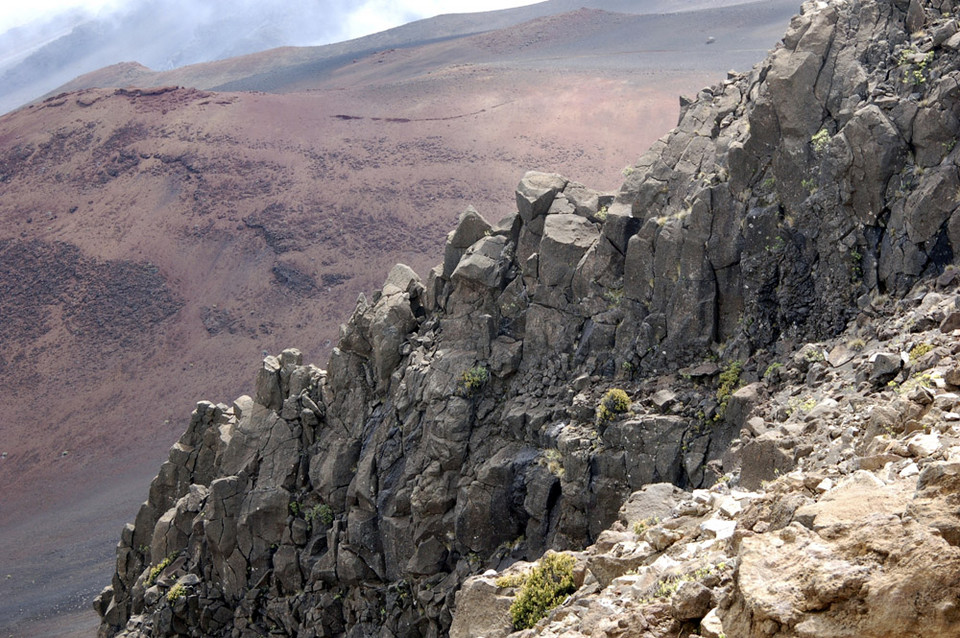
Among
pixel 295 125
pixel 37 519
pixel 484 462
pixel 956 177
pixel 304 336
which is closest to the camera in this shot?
pixel 956 177

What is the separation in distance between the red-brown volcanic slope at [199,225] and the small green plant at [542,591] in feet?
85.5

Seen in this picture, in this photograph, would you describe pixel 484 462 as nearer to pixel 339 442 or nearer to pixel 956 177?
pixel 339 442

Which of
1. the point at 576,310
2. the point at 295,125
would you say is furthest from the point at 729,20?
the point at 576,310

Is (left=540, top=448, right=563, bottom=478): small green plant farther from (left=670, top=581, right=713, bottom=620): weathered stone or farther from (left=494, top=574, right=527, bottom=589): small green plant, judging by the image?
(left=670, top=581, right=713, bottom=620): weathered stone

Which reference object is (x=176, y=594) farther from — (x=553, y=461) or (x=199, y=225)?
(x=199, y=225)

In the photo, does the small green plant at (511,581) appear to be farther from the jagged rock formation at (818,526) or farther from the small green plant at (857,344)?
the small green plant at (857,344)

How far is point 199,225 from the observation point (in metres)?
54.8

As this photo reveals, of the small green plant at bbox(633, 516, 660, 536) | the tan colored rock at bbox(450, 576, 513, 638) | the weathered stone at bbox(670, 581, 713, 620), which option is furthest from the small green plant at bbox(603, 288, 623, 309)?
the weathered stone at bbox(670, 581, 713, 620)

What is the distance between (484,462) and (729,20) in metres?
60.1

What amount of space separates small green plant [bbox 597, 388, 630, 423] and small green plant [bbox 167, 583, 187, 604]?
12.8m

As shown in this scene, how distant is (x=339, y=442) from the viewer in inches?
899

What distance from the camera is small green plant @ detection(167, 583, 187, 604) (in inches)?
948

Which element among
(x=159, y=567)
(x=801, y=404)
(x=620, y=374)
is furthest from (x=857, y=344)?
(x=159, y=567)

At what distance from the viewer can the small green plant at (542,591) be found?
1103cm
